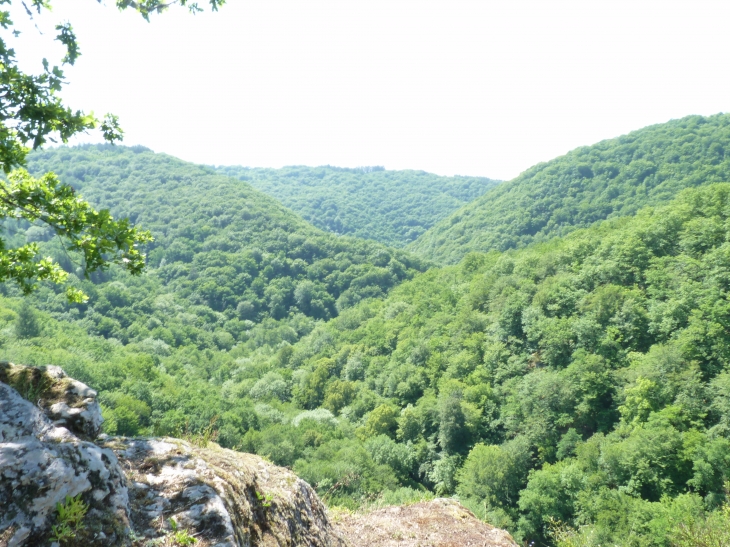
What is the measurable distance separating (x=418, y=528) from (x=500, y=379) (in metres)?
35.0

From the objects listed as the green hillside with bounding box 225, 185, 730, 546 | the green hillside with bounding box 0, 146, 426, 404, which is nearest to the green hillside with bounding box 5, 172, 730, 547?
the green hillside with bounding box 225, 185, 730, 546

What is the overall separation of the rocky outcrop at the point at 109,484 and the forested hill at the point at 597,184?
105 meters

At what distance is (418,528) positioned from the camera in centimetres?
848

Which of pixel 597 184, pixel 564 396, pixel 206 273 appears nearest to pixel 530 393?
pixel 564 396

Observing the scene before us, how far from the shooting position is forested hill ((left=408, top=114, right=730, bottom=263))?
3642 inches

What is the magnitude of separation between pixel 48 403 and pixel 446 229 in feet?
439

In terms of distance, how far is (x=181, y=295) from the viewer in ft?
324

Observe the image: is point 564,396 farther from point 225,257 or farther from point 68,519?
point 225,257

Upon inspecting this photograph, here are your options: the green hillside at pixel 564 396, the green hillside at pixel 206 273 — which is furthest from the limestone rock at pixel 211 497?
the green hillside at pixel 206 273

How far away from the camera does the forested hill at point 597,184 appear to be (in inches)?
3642

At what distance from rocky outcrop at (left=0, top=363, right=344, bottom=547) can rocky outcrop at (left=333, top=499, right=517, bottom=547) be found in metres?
3.25

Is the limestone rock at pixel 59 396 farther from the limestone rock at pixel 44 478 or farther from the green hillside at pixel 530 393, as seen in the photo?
the green hillside at pixel 530 393

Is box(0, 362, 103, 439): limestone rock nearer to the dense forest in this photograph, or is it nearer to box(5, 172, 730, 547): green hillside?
the dense forest

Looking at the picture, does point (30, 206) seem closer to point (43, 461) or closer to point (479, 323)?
point (43, 461)
